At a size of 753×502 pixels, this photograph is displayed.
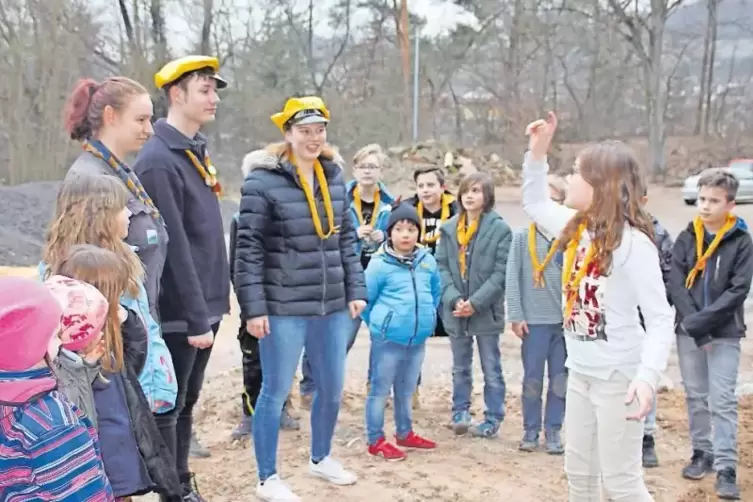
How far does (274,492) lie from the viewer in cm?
405

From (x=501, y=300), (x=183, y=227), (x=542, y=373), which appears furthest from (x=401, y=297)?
(x=183, y=227)

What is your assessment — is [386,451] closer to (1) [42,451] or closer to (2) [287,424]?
(2) [287,424]

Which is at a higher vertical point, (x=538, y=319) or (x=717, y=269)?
(x=717, y=269)

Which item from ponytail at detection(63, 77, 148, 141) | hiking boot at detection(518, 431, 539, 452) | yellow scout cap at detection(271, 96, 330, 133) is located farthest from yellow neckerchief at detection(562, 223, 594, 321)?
hiking boot at detection(518, 431, 539, 452)

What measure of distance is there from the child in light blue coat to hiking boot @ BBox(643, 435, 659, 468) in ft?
4.59

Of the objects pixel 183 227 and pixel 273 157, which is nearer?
pixel 183 227

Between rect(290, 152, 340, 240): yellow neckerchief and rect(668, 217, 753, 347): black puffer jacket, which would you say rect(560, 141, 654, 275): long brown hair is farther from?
rect(668, 217, 753, 347): black puffer jacket

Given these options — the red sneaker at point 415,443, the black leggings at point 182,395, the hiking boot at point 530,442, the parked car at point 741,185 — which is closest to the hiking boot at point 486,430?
the hiking boot at point 530,442

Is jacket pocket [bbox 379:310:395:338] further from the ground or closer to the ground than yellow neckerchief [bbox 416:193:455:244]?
closer to the ground

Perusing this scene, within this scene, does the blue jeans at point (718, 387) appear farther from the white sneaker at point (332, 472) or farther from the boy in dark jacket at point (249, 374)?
the boy in dark jacket at point (249, 374)

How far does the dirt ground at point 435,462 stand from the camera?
14.2 ft

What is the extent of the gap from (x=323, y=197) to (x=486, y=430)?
2.07m

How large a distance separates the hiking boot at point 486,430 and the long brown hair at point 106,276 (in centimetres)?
299

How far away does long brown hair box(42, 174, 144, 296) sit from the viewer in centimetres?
292
